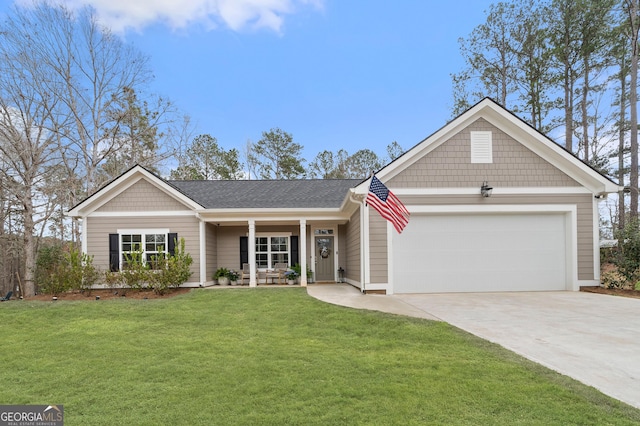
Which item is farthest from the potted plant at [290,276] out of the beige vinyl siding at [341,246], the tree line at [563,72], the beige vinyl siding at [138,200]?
the tree line at [563,72]

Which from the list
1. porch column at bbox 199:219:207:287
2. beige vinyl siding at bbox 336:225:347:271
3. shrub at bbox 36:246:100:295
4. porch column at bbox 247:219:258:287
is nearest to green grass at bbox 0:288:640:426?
shrub at bbox 36:246:100:295

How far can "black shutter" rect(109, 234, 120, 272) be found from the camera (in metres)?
12.3

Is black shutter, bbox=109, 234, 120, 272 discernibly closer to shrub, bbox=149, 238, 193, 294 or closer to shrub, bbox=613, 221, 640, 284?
shrub, bbox=149, 238, 193, 294

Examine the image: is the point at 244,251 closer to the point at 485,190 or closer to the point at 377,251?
the point at 377,251

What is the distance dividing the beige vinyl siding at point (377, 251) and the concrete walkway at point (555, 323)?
Result: 643 mm

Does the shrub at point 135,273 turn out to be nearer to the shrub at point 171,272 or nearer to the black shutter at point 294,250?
the shrub at point 171,272

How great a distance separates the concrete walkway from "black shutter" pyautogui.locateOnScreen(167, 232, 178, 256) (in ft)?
16.5

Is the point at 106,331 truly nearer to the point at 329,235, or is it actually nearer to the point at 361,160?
the point at 329,235

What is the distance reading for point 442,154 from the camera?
35.7 ft

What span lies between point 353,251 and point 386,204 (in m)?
3.69

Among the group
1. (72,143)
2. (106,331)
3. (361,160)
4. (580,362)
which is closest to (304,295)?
(106,331)

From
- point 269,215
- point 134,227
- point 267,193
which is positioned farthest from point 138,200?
point 267,193

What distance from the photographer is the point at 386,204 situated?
920cm

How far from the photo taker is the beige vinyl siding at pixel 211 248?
525 inches
